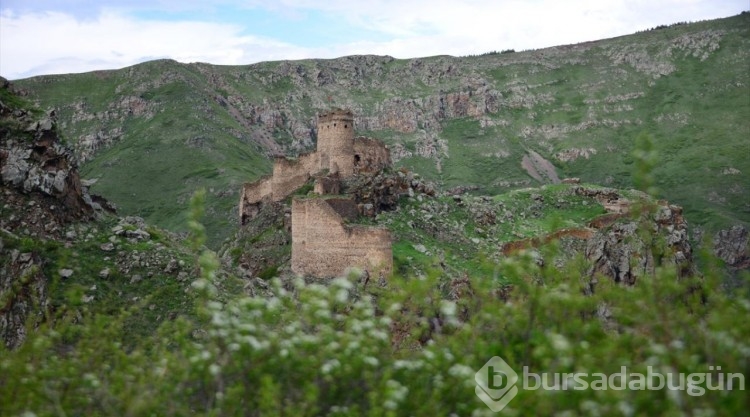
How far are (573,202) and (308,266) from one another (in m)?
30.3

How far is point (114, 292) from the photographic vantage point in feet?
101

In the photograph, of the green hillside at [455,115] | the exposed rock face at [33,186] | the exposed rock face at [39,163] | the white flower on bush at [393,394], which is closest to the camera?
the white flower on bush at [393,394]

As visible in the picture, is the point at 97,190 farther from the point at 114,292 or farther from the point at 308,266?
the point at 114,292

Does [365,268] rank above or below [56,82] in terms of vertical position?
below

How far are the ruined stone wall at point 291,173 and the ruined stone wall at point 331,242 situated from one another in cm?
1047

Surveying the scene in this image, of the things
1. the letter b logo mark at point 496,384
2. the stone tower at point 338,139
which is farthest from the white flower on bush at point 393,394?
the stone tower at point 338,139

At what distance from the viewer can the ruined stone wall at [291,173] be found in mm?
58000

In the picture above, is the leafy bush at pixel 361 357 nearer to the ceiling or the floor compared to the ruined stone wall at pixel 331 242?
nearer to the ceiling

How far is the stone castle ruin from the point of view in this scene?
153 ft

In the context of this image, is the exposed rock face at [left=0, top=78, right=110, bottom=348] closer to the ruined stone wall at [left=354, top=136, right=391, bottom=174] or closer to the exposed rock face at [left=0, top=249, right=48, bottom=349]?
the exposed rock face at [left=0, top=249, right=48, bottom=349]

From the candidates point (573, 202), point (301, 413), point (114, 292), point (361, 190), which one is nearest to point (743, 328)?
point (301, 413)

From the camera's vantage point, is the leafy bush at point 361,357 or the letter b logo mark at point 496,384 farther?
the letter b logo mark at point 496,384

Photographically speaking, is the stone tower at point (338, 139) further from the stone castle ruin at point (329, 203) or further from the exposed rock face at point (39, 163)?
the exposed rock face at point (39, 163)

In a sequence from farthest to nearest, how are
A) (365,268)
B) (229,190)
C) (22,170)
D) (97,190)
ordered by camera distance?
(97,190), (229,190), (365,268), (22,170)
